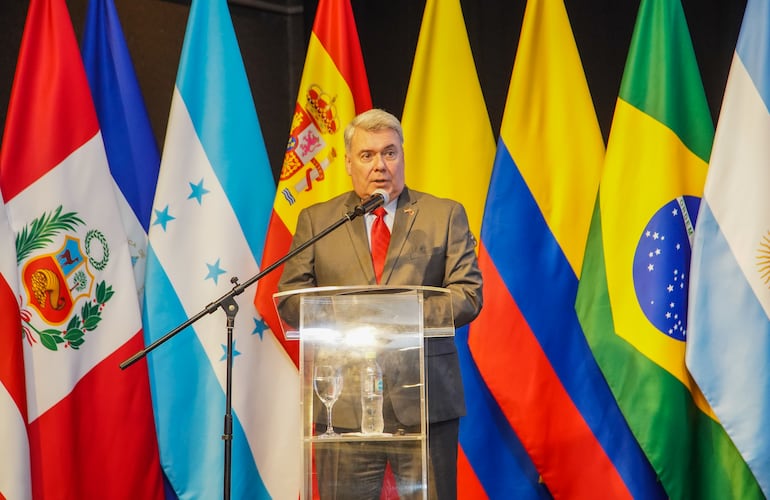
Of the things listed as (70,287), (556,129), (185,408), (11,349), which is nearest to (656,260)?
(556,129)

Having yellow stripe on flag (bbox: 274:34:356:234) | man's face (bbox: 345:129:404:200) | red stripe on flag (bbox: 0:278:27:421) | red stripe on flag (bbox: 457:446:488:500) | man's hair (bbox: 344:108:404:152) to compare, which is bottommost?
red stripe on flag (bbox: 457:446:488:500)

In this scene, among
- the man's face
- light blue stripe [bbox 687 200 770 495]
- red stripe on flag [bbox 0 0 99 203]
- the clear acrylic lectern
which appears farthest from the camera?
red stripe on flag [bbox 0 0 99 203]

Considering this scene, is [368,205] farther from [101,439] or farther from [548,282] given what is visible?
[101,439]

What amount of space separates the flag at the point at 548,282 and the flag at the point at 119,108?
1.29 m

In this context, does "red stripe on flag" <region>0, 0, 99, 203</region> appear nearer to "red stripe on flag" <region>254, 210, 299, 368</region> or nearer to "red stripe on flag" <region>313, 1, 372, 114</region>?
"red stripe on flag" <region>254, 210, 299, 368</region>

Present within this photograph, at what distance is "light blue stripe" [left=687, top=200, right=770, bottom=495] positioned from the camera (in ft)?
9.73

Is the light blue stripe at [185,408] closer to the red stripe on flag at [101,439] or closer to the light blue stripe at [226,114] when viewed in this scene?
the red stripe on flag at [101,439]

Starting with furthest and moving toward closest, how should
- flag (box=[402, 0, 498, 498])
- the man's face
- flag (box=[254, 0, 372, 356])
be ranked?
flag (box=[402, 0, 498, 498])
flag (box=[254, 0, 372, 356])
the man's face

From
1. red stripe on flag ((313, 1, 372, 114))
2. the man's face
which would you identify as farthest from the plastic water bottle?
red stripe on flag ((313, 1, 372, 114))

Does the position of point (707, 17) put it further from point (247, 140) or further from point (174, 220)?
point (174, 220)

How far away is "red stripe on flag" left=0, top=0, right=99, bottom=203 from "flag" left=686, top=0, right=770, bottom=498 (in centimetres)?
215

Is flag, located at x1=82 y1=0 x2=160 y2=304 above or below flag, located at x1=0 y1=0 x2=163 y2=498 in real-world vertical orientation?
above

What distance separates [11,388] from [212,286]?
78 centimetres

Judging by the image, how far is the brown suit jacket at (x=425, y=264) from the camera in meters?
2.41
